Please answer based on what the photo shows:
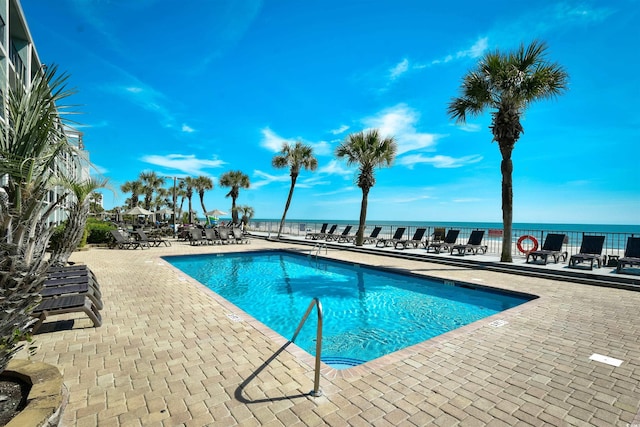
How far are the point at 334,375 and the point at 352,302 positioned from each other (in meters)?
4.24

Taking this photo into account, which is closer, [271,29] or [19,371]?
[19,371]

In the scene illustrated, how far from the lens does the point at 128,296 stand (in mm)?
6055

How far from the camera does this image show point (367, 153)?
15133 mm

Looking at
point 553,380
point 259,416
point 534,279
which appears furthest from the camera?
point 534,279

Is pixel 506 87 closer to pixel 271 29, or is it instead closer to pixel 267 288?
pixel 271 29

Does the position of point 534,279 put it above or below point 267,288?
above

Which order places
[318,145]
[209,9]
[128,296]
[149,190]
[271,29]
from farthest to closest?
[149,190] < [318,145] < [271,29] < [209,9] < [128,296]

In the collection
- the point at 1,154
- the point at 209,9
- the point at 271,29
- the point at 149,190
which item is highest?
the point at 271,29

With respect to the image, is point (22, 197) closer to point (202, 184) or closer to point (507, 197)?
point (507, 197)

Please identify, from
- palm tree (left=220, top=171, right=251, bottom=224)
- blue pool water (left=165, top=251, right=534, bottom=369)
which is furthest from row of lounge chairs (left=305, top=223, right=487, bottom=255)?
palm tree (left=220, top=171, right=251, bottom=224)

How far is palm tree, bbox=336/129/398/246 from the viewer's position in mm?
15094

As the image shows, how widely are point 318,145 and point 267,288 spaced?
52.1 feet

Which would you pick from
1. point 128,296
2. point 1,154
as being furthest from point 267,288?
point 1,154

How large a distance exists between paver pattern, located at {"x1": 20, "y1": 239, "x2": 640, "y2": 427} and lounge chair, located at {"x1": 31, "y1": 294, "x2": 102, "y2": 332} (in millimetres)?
278
